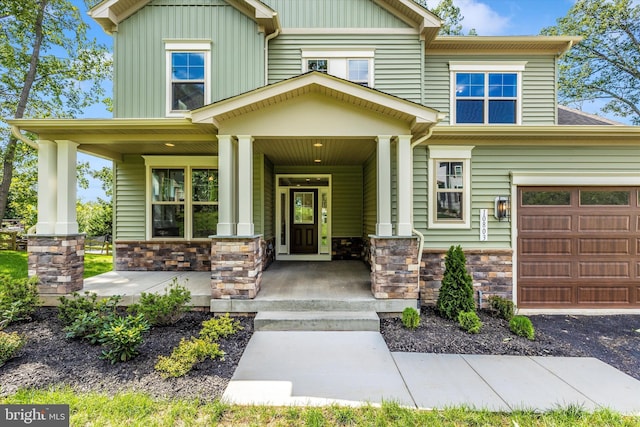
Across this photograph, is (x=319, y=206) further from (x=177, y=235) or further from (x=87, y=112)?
(x=87, y=112)

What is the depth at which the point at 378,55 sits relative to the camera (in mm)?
6551

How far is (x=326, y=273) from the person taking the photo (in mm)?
6516

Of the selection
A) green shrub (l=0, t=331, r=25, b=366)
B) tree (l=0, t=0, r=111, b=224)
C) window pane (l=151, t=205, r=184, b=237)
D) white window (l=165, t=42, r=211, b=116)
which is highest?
tree (l=0, t=0, r=111, b=224)

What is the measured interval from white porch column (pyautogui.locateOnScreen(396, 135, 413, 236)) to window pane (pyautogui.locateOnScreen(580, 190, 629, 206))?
147 inches

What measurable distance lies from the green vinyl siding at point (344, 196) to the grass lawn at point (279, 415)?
5696 mm

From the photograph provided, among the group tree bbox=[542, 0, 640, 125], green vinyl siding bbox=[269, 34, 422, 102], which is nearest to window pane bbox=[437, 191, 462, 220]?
green vinyl siding bbox=[269, 34, 422, 102]

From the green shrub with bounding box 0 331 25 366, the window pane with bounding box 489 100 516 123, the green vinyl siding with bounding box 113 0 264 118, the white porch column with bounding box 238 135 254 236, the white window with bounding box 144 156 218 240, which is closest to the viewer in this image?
the green shrub with bounding box 0 331 25 366

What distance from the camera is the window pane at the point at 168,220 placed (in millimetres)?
6930

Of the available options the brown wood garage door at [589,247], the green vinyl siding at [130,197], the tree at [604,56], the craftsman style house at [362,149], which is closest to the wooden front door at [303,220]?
the craftsman style house at [362,149]

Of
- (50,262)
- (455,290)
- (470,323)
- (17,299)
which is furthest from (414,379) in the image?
(50,262)

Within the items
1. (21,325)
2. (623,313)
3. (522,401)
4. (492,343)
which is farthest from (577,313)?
(21,325)

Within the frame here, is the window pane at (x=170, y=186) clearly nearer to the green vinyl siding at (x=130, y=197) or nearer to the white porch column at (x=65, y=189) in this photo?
the green vinyl siding at (x=130, y=197)

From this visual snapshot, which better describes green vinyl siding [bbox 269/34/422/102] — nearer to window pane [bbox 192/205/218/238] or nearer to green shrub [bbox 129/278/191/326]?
window pane [bbox 192/205/218/238]

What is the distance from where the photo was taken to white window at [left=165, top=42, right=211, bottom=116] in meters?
6.28
